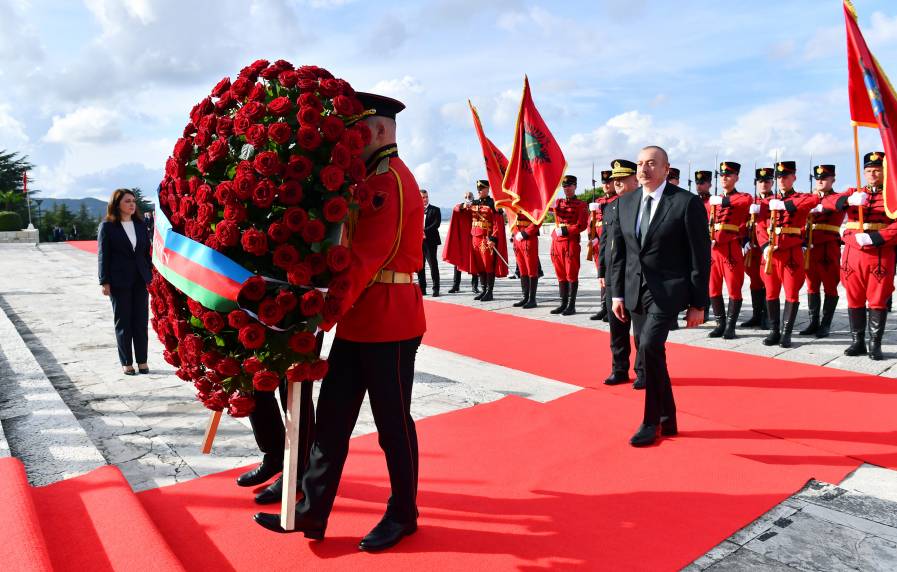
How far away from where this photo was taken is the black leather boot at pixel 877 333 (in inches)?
239

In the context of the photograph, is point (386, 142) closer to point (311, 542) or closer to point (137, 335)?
point (311, 542)

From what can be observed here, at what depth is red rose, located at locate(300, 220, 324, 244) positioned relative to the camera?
89.1 inches

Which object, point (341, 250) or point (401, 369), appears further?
point (401, 369)

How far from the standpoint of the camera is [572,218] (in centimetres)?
946

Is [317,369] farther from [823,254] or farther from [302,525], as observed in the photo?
[823,254]

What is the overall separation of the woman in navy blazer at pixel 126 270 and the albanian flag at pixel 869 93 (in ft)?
20.5

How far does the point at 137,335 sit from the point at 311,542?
3.78 m

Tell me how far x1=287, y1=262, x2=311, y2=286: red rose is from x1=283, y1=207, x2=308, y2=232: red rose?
133 mm

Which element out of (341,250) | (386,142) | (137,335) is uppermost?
A: (386,142)

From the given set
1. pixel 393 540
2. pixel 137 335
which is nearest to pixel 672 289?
pixel 393 540

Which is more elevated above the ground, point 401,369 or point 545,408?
point 401,369

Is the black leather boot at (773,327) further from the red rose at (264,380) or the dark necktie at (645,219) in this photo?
the red rose at (264,380)

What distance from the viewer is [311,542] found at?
9.12ft

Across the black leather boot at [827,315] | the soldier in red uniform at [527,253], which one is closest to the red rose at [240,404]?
the black leather boot at [827,315]
